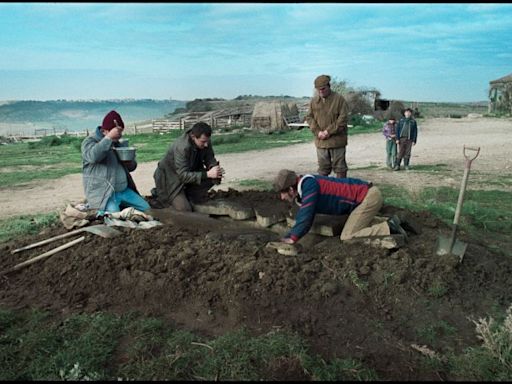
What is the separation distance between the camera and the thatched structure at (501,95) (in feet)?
117

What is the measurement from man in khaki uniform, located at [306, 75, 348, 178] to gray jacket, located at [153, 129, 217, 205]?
1.93 m

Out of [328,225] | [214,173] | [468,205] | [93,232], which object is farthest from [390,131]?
[93,232]

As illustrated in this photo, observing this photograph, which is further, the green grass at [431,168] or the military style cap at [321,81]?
the green grass at [431,168]

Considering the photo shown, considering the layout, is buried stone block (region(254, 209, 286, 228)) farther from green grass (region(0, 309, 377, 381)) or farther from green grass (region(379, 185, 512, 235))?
green grass (region(379, 185, 512, 235))

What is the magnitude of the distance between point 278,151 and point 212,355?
1374 centimetres

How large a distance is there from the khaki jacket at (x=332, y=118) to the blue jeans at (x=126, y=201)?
113 inches

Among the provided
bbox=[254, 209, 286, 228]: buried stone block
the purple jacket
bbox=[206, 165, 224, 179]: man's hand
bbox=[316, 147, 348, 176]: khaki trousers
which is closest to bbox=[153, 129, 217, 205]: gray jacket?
bbox=[206, 165, 224, 179]: man's hand

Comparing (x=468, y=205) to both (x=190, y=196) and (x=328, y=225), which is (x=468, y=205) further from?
(x=190, y=196)

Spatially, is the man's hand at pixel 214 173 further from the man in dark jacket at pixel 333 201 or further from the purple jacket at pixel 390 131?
the purple jacket at pixel 390 131

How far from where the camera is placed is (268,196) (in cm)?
638

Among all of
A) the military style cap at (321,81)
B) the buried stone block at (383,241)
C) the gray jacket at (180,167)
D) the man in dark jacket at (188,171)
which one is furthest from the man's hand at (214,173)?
the military style cap at (321,81)

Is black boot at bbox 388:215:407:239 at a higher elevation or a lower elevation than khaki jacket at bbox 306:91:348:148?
lower

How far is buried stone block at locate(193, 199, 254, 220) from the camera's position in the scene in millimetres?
5586

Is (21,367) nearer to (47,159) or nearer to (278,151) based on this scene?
(278,151)
